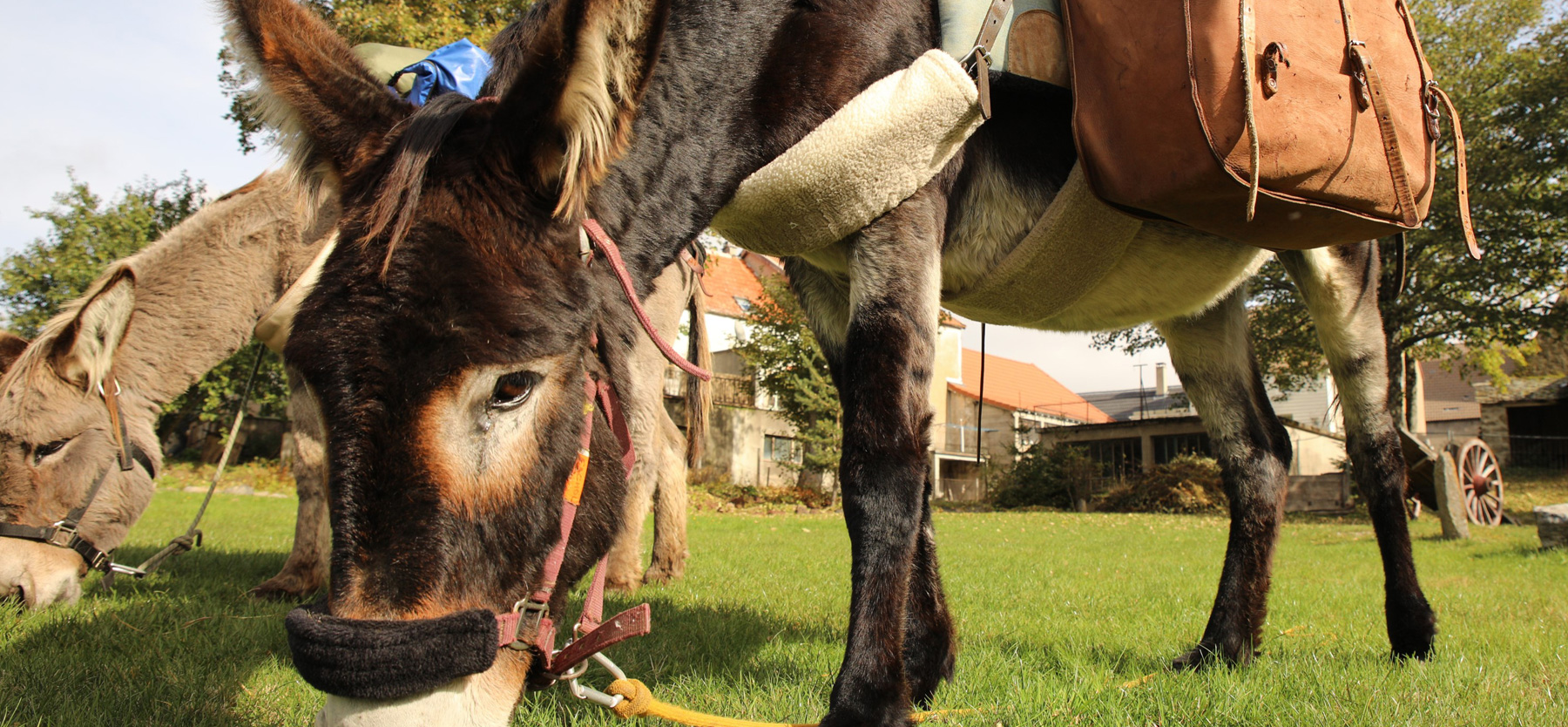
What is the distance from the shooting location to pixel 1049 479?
24750 mm

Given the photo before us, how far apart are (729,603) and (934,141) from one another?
3122mm

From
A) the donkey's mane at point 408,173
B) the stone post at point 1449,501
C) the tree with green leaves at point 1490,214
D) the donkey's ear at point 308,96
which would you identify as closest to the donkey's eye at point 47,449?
the donkey's ear at point 308,96

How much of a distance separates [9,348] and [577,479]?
4.47 metres

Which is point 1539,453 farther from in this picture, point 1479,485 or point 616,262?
point 616,262

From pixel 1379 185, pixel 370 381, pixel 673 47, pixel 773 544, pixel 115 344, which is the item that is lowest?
pixel 773 544

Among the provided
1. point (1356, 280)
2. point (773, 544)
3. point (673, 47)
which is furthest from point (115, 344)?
point (773, 544)

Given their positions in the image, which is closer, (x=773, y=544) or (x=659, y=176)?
(x=659, y=176)

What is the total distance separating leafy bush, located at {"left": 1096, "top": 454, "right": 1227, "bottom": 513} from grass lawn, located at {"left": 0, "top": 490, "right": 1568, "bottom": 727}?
15814mm

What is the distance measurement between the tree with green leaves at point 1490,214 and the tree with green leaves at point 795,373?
11163 millimetres

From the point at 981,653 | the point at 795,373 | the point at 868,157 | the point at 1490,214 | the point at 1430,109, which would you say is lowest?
the point at 981,653

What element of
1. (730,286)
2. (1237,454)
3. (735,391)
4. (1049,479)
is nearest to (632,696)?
(1237,454)

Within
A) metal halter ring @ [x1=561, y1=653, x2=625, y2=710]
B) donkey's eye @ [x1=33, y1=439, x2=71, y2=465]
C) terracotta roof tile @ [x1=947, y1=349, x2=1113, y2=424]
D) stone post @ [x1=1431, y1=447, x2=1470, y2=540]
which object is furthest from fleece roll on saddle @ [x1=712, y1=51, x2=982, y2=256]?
terracotta roof tile @ [x1=947, y1=349, x2=1113, y2=424]

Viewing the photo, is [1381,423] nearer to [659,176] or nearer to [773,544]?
[659,176]

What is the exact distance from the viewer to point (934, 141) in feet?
6.94
